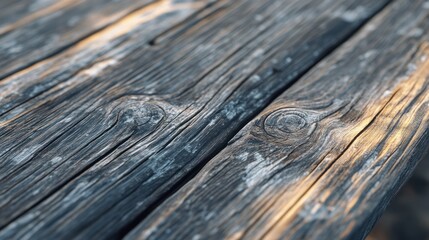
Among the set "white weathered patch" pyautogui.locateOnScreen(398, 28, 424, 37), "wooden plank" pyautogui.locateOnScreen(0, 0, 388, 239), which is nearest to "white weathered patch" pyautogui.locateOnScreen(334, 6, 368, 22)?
"wooden plank" pyautogui.locateOnScreen(0, 0, 388, 239)

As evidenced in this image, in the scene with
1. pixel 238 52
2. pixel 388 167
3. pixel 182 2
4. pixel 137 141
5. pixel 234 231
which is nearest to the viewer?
pixel 234 231

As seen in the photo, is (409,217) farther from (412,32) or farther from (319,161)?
(319,161)

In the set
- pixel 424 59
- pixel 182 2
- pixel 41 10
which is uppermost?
pixel 41 10

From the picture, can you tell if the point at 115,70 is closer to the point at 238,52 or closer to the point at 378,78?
the point at 238,52

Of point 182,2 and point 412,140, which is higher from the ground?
point 182,2

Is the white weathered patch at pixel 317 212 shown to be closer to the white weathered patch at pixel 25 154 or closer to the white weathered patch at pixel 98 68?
the white weathered patch at pixel 25 154

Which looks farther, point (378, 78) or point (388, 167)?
point (378, 78)

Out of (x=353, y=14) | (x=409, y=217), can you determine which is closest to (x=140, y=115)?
(x=353, y=14)

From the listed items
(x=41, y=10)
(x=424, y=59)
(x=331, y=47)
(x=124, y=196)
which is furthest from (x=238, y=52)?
(x=41, y=10)
